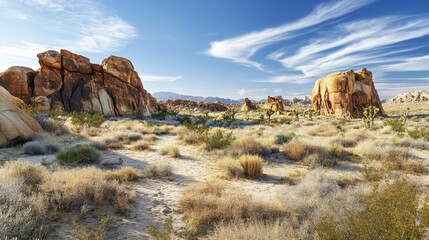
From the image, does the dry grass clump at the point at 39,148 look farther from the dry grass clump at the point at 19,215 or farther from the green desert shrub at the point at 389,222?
the green desert shrub at the point at 389,222

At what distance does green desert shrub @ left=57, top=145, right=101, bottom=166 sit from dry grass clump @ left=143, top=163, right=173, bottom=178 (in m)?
2.33

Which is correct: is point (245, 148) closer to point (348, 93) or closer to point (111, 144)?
point (111, 144)

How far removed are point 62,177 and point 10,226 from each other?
82.5 inches

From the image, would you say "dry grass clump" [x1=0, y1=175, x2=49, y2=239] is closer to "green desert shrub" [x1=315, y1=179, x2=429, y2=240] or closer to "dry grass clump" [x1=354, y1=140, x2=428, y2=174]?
"green desert shrub" [x1=315, y1=179, x2=429, y2=240]

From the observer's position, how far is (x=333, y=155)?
9.84m

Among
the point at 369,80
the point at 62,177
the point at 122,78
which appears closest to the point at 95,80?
the point at 122,78

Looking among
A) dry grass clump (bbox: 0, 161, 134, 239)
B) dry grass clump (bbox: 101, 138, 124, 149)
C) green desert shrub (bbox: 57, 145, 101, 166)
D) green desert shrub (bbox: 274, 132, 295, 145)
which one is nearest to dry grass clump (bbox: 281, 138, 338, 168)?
green desert shrub (bbox: 274, 132, 295, 145)

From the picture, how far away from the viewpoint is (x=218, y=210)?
14.7ft

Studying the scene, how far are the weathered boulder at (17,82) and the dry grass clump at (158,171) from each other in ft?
101

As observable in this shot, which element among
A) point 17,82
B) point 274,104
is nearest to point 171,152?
point 17,82

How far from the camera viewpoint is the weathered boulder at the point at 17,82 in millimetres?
30156

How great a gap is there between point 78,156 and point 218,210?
20.1 feet

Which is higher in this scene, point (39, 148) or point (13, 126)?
point (13, 126)

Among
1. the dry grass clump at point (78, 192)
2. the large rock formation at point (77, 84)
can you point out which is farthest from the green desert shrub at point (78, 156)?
the large rock formation at point (77, 84)
